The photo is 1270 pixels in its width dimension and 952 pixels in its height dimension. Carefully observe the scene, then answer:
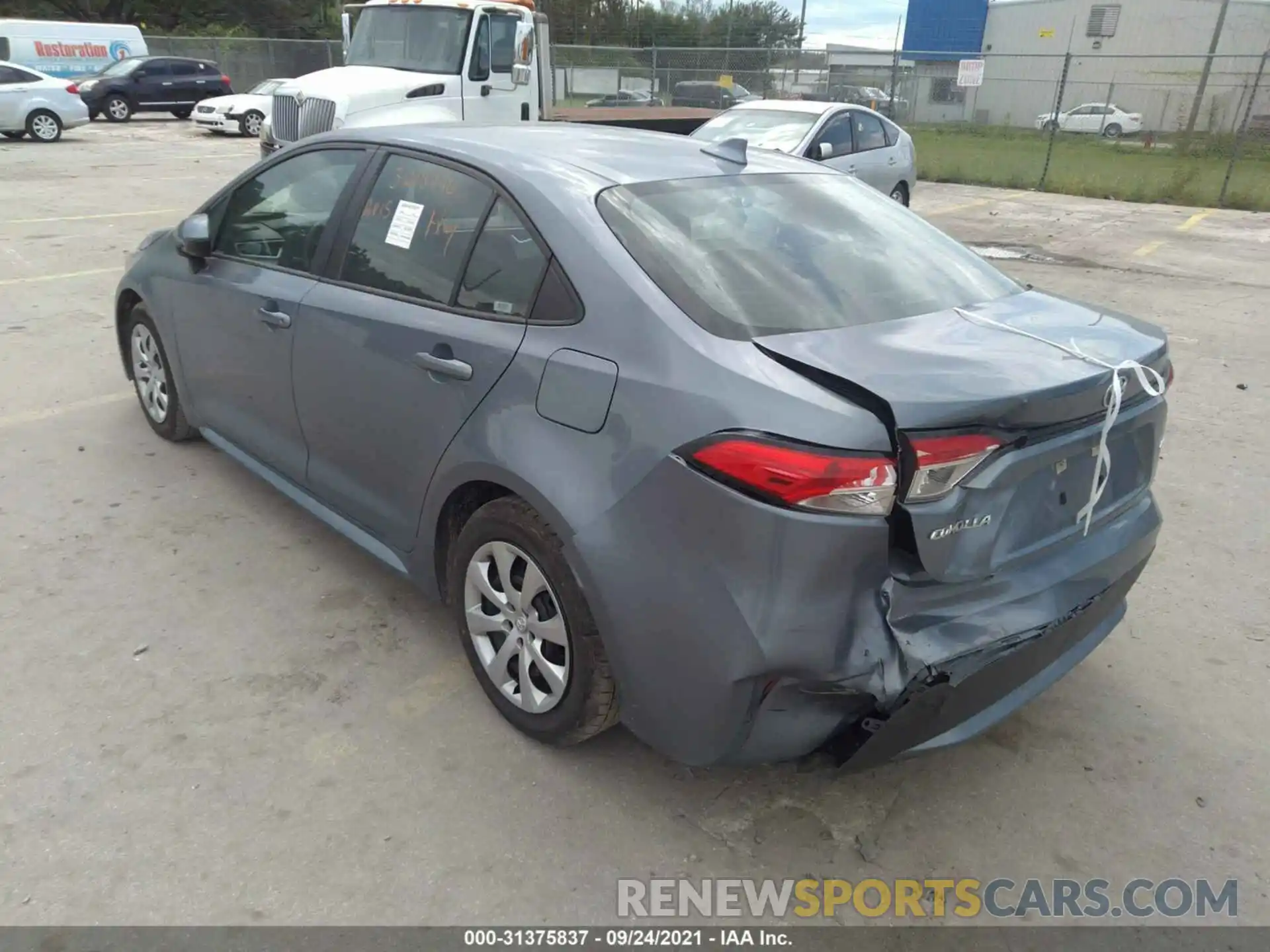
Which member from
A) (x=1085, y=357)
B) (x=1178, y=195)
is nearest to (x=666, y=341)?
(x=1085, y=357)

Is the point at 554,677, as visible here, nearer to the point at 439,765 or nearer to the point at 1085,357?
the point at 439,765

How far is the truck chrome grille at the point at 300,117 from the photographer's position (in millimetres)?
11516

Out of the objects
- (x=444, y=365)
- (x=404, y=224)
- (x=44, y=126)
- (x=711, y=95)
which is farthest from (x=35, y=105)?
(x=444, y=365)

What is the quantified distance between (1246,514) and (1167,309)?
503cm

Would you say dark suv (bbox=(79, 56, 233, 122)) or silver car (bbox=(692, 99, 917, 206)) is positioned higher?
silver car (bbox=(692, 99, 917, 206))

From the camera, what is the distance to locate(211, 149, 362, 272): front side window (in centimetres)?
346

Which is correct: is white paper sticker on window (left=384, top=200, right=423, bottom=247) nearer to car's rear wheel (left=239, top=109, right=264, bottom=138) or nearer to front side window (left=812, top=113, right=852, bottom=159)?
front side window (left=812, top=113, right=852, bottom=159)

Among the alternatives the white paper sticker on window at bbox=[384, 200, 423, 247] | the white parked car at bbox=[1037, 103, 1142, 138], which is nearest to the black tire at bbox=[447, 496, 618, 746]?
the white paper sticker on window at bbox=[384, 200, 423, 247]

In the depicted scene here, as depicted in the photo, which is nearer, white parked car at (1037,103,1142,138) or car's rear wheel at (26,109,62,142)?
car's rear wheel at (26,109,62,142)

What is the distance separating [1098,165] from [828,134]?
48.5 feet

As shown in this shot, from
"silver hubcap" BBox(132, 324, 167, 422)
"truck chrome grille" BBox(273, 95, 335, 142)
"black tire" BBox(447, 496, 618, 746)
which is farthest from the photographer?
"truck chrome grille" BBox(273, 95, 335, 142)

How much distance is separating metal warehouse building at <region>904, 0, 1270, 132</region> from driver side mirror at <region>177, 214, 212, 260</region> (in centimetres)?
1886

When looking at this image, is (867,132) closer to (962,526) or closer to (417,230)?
(417,230)

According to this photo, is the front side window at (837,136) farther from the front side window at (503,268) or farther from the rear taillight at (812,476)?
the rear taillight at (812,476)
